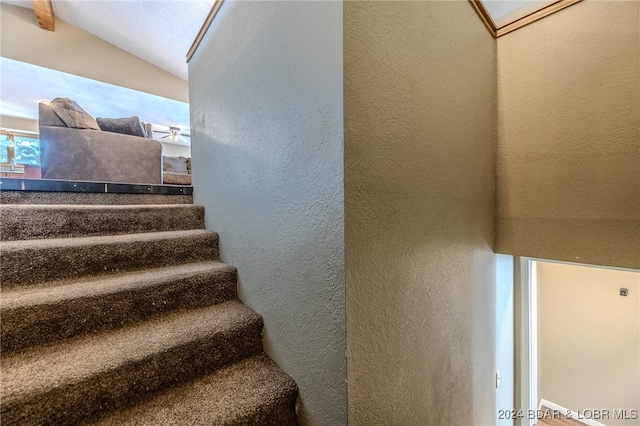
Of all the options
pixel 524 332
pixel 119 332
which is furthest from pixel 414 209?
pixel 524 332

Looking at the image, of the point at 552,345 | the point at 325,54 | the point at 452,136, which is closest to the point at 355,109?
the point at 325,54

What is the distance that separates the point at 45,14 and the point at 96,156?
2.77m

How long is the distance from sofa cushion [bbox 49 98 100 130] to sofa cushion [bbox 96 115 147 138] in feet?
0.71

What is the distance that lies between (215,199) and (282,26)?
1.01 m

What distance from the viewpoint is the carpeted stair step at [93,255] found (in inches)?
41.2

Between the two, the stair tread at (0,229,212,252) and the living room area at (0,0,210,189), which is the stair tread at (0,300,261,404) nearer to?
the stair tread at (0,229,212,252)

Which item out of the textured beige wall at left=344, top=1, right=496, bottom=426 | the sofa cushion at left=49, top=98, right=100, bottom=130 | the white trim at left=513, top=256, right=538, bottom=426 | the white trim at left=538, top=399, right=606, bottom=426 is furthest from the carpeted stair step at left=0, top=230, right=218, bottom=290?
the white trim at left=538, top=399, right=606, bottom=426

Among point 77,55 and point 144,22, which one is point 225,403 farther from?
point 77,55

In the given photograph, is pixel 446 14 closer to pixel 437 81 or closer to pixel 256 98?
pixel 437 81

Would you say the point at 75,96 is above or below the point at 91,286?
above

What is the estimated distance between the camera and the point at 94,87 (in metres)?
4.05

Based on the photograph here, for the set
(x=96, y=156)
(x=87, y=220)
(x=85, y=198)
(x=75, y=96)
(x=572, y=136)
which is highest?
(x=75, y=96)

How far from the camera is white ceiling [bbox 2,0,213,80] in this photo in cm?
294

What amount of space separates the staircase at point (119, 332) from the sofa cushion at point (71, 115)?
1351 mm
